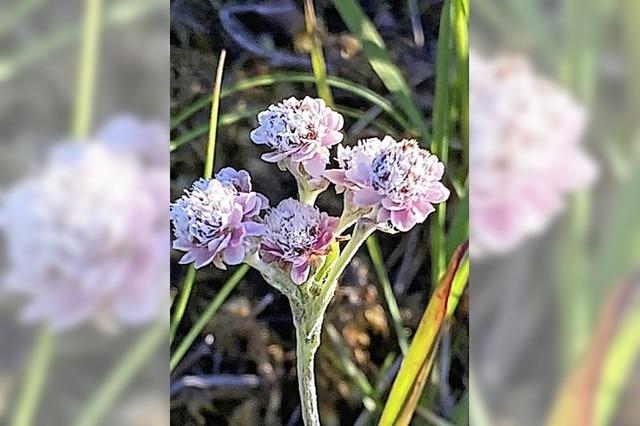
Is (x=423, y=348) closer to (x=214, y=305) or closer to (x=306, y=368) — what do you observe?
(x=306, y=368)

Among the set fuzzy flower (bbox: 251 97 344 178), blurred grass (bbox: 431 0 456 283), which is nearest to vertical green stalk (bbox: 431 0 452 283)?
blurred grass (bbox: 431 0 456 283)
